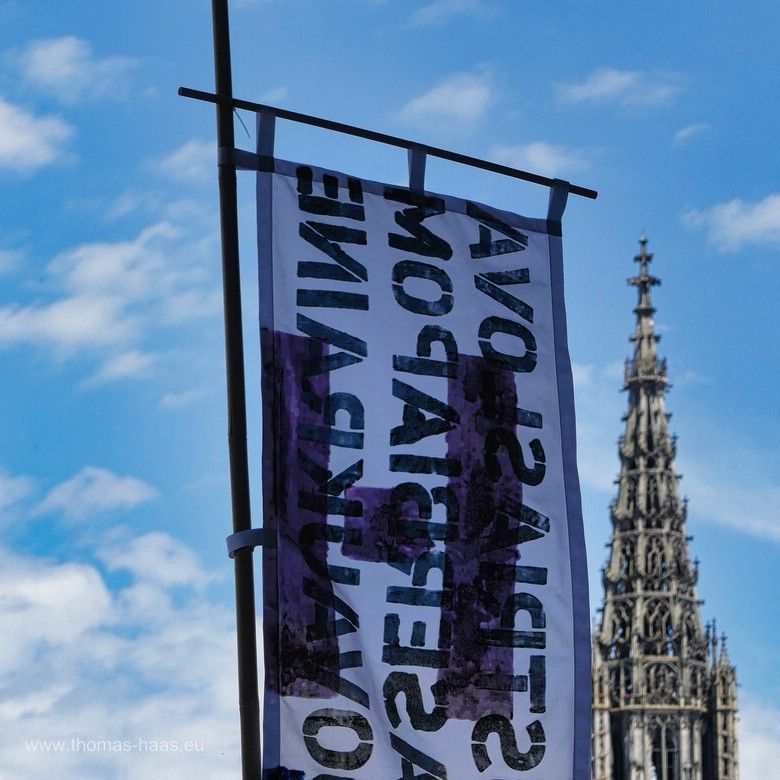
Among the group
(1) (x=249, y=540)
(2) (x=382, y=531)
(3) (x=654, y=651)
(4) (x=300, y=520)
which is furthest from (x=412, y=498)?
(3) (x=654, y=651)

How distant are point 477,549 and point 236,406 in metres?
1.87

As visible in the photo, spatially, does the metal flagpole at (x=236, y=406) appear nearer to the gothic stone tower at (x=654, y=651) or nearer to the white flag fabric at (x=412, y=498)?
the white flag fabric at (x=412, y=498)

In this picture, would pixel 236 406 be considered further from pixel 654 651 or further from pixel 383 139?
pixel 654 651

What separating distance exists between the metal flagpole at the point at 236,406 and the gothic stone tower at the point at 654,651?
3748 inches


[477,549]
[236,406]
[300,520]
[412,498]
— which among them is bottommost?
[477,549]

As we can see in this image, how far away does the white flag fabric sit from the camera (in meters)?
9.70

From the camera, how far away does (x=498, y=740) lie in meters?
10.2

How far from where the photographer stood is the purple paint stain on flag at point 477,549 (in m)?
10.2

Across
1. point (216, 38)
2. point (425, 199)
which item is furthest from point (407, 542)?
point (216, 38)

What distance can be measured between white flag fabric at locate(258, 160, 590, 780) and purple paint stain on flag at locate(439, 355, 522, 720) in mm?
12

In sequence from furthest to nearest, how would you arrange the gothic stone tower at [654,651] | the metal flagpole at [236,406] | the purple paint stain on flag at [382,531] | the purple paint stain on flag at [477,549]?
the gothic stone tower at [654,651], the purple paint stain on flag at [477,549], the purple paint stain on flag at [382,531], the metal flagpole at [236,406]

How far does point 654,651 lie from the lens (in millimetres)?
106625

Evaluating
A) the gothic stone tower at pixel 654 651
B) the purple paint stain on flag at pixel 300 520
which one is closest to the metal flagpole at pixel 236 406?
the purple paint stain on flag at pixel 300 520

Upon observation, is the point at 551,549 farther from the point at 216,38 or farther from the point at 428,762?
the point at 216,38
